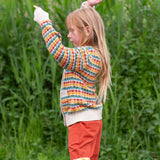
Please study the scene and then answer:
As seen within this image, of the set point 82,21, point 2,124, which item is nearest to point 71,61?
point 82,21

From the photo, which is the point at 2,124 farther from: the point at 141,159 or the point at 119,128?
the point at 141,159

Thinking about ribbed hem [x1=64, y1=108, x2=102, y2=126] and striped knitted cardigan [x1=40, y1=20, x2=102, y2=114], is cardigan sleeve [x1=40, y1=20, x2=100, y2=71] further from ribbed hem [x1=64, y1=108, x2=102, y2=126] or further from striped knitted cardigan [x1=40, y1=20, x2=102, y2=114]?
ribbed hem [x1=64, y1=108, x2=102, y2=126]

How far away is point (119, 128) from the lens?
372cm

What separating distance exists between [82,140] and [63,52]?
2.09ft

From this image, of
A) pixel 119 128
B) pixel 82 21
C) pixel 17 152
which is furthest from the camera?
pixel 119 128

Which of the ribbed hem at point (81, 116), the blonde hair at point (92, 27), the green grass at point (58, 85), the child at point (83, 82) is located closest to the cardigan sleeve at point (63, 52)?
the child at point (83, 82)

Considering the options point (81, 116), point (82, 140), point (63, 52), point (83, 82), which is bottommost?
point (82, 140)

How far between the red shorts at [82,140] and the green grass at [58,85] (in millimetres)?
1116

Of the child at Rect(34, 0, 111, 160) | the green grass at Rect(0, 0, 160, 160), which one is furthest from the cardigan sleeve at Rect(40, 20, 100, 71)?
the green grass at Rect(0, 0, 160, 160)

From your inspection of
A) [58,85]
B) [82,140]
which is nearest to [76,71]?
[82,140]

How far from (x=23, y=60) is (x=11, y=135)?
2.84 feet

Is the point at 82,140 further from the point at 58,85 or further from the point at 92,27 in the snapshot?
the point at 58,85

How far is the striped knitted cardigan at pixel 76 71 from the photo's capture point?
2176 mm

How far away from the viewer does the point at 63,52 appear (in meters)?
2.16
